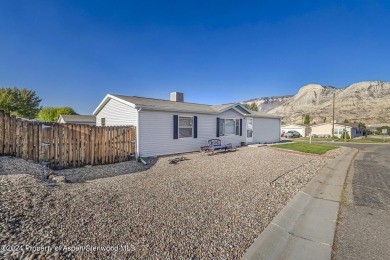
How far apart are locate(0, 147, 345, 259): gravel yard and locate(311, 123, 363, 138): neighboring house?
45.8 metres

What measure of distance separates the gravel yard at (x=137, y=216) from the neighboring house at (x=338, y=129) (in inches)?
1805

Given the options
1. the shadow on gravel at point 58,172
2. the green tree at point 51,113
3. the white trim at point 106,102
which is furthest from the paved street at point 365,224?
the green tree at point 51,113

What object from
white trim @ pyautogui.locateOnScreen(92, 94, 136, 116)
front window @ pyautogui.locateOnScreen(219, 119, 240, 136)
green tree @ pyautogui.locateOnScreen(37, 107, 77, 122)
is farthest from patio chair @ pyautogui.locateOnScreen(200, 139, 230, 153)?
green tree @ pyautogui.locateOnScreen(37, 107, 77, 122)

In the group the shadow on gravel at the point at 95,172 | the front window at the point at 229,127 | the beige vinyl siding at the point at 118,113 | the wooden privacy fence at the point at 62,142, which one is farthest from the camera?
the front window at the point at 229,127

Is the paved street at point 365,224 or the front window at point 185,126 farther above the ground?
the front window at point 185,126

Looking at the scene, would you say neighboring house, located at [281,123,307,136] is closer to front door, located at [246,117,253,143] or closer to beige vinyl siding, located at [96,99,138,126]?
front door, located at [246,117,253,143]

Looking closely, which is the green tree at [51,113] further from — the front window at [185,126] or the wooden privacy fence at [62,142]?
the wooden privacy fence at [62,142]

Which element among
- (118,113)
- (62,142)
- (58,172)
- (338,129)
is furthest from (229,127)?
(338,129)

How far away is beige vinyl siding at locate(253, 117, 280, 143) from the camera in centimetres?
1847

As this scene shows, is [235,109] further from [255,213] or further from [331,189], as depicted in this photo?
[255,213]

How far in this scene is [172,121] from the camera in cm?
1140

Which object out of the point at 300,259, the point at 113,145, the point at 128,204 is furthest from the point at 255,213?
the point at 113,145

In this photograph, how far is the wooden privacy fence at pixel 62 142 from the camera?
6.43m

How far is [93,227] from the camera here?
2.81 m
